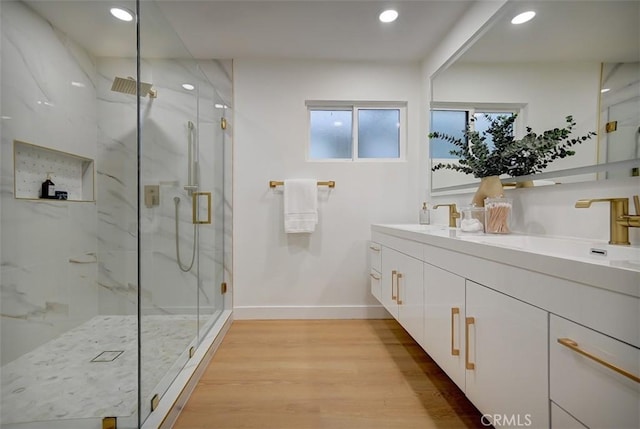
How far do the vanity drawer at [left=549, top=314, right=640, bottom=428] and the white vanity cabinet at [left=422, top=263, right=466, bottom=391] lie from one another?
376 mm

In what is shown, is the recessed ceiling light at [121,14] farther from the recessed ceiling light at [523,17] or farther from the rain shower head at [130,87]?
the recessed ceiling light at [523,17]

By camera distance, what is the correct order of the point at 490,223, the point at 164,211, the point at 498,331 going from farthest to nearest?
the point at 164,211
the point at 490,223
the point at 498,331

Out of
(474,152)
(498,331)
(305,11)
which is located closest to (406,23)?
(305,11)

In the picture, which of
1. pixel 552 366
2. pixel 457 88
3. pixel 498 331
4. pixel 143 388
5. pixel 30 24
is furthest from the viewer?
pixel 457 88

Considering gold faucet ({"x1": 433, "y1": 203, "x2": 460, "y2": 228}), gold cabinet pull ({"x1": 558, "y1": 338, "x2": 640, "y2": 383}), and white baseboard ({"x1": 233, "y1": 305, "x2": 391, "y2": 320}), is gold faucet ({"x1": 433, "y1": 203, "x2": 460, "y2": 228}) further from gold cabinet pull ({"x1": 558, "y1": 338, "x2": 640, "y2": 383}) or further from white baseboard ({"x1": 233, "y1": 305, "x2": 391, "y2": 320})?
gold cabinet pull ({"x1": 558, "y1": 338, "x2": 640, "y2": 383})

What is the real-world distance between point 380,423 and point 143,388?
41.5 inches

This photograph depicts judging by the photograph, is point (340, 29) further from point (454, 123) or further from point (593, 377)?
point (593, 377)

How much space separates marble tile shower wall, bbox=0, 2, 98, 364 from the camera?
142 cm

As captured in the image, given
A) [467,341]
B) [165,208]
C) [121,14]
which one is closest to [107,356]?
[165,208]

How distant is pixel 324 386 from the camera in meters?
1.43

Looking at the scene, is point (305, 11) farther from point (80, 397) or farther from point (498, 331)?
point (80, 397)

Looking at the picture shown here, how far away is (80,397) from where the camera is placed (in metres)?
1.24

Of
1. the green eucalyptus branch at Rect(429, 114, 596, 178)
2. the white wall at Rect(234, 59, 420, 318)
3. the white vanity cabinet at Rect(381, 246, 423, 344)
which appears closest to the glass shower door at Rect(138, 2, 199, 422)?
the white wall at Rect(234, 59, 420, 318)

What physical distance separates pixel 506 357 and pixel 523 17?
1576 mm
